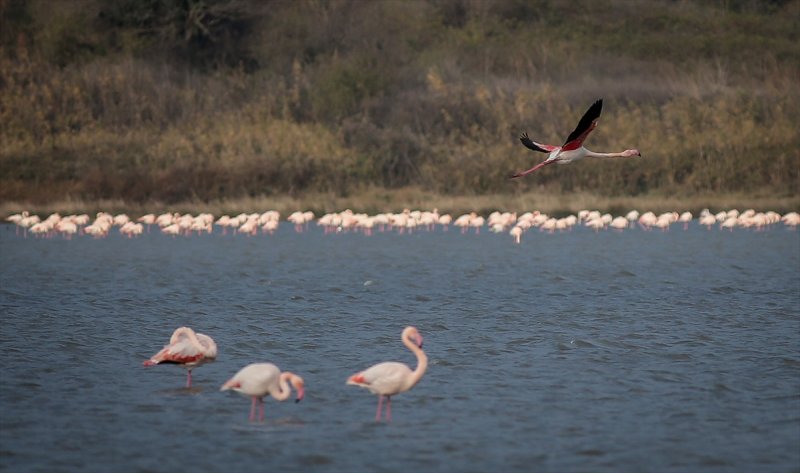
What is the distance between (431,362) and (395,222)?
18835 mm

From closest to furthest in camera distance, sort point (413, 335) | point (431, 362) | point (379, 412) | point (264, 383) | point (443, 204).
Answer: point (264, 383) → point (379, 412) → point (413, 335) → point (431, 362) → point (443, 204)

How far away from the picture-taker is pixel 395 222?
1283 inches

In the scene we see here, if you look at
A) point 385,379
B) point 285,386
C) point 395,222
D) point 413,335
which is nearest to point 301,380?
point 285,386

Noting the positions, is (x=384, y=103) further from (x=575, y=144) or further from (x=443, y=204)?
(x=575, y=144)

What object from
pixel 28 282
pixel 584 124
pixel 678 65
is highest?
pixel 678 65

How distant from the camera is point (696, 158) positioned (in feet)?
123

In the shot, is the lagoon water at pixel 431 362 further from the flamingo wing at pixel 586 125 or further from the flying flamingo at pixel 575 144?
the flamingo wing at pixel 586 125

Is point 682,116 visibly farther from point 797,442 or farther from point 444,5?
point 797,442

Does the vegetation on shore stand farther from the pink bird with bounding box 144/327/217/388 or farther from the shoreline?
the pink bird with bounding box 144/327/217/388

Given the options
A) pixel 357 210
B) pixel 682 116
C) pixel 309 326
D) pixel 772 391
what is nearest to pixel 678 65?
pixel 682 116

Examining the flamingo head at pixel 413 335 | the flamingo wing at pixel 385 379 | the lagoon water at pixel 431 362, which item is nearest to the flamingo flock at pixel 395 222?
the lagoon water at pixel 431 362

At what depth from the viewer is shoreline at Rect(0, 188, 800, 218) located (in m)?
35.2

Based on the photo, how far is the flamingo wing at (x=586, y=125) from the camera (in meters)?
13.0

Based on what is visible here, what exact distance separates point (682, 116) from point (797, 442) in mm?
30834
